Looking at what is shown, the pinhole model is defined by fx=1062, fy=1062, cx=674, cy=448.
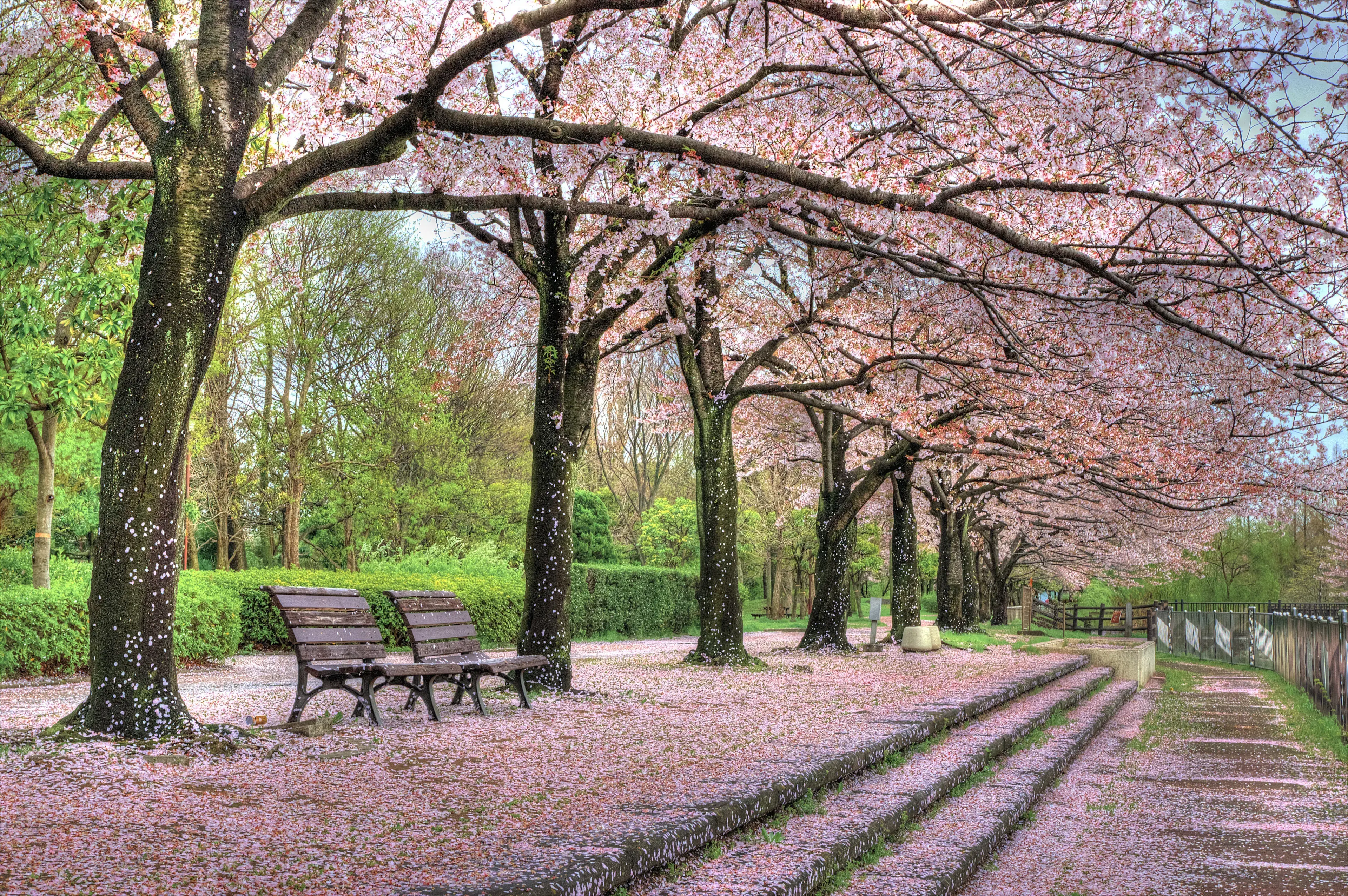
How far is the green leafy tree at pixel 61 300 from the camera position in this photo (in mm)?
9984

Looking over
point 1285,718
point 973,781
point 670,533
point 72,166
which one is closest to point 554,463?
point 72,166

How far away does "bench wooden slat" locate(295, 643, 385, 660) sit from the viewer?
7.31 meters

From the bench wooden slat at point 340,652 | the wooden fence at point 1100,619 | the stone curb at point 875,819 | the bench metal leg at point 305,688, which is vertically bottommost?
the wooden fence at point 1100,619

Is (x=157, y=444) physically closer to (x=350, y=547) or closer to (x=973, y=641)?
(x=973, y=641)

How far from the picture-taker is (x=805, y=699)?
33.3 ft

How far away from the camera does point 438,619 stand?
8.91 meters

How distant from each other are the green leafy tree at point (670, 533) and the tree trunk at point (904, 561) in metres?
12.3

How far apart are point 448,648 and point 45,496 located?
8995 millimetres

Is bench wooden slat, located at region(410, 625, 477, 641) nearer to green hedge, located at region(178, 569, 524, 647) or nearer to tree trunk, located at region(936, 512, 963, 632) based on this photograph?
green hedge, located at region(178, 569, 524, 647)

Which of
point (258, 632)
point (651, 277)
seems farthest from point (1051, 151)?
point (258, 632)

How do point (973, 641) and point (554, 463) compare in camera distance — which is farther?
point (973, 641)

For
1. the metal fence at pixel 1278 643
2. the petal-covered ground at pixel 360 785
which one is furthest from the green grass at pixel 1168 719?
the petal-covered ground at pixel 360 785

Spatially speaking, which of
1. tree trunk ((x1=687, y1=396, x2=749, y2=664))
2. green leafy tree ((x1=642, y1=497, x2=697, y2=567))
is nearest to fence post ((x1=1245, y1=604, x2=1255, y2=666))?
tree trunk ((x1=687, y1=396, x2=749, y2=664))

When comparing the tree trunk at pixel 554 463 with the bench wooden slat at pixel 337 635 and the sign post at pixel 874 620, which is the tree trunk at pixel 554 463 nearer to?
the bench wooden slat at pixel 337 635
